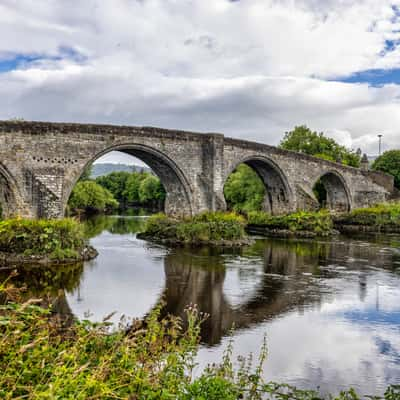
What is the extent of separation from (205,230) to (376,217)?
17486mm

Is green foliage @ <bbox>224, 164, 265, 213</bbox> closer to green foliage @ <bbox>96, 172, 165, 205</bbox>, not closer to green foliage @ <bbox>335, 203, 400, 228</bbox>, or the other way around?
green foliage @ <bbox>335, 203, 400, 228</bbox>

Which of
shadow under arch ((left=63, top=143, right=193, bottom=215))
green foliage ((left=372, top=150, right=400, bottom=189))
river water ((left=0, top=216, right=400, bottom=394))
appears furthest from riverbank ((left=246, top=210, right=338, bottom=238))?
green foliage ((left=372, top=150, right=400, bottom=189))

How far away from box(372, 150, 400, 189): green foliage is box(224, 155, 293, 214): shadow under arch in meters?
22.6

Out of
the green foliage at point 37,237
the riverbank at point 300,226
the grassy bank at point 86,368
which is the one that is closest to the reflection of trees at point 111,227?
the riverbank at point 300,226

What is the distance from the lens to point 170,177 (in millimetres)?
24906

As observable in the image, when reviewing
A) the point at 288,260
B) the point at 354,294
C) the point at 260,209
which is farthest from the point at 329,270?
the point at 260,209

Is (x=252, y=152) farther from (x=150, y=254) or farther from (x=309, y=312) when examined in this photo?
(x=309, y=312)

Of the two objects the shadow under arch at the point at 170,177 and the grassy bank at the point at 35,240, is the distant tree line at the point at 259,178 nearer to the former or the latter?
the shadow under arch at the point at 170,177

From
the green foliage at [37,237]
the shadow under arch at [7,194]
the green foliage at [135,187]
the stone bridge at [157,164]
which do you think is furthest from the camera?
the green foliage at [135,187]

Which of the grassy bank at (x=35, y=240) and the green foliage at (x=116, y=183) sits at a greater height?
the green foliage at (x=116, y=183)

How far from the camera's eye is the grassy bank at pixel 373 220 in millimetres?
33500

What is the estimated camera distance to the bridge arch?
4009 cm

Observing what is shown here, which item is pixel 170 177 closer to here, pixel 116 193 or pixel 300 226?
pixel 300 226

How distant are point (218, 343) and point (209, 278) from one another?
19.8 feet
